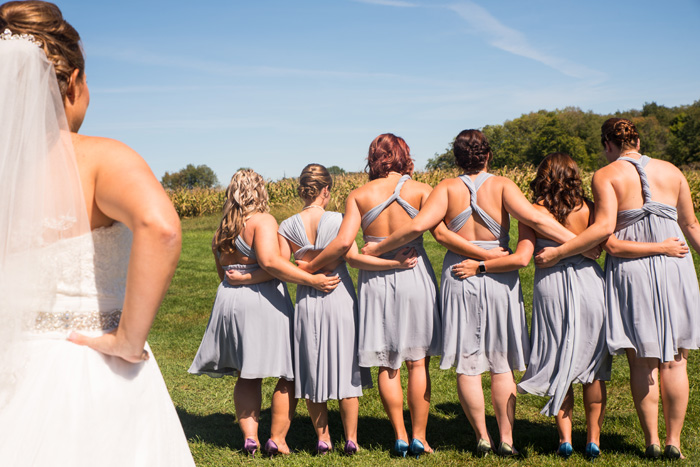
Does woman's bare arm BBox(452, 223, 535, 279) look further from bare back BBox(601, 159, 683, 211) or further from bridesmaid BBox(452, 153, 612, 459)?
bare back BBox(601, 159, 683, 211)

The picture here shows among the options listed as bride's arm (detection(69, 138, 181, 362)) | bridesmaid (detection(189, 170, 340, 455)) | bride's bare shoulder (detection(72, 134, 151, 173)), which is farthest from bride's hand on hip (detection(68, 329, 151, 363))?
bridesmaid (detection(189, 170, 340, 455))

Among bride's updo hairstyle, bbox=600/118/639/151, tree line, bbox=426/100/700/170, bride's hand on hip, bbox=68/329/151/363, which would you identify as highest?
tree line, bbox=426/100/700/170

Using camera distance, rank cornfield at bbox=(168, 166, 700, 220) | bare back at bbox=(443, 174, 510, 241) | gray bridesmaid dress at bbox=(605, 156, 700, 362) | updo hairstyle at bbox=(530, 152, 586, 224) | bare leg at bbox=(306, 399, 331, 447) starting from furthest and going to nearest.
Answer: cornfield at bbox=(168, 166, 700, 220) < bare leg at bbox=(306, 399, 331, 447) < bare back at bbox=(443, 174, 510, 241) < updo hairstyle at bbox=(530, 152, 586, 224) < gray bridesmaid dress at bbox=(605, 156, 700, 362)

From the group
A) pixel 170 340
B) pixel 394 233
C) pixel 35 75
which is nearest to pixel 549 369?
pixel 394 233

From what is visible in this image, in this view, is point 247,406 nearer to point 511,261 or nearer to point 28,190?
point 511,261

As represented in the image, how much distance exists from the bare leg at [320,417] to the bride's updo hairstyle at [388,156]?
2028 mm

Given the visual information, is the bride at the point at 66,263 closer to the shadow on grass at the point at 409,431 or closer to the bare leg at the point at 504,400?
the bare leg at the point at 504,400

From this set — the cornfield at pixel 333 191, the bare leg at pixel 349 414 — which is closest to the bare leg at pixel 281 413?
the bare leg at pixel 349 414

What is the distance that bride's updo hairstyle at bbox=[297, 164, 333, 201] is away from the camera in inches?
201

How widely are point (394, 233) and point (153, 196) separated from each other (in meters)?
3.17

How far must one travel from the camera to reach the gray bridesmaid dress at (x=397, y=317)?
197 inches

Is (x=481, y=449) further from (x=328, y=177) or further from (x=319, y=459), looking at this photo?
(x=328, y=177)

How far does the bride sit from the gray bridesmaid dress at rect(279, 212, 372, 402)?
114 inches

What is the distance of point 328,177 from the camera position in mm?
5242
